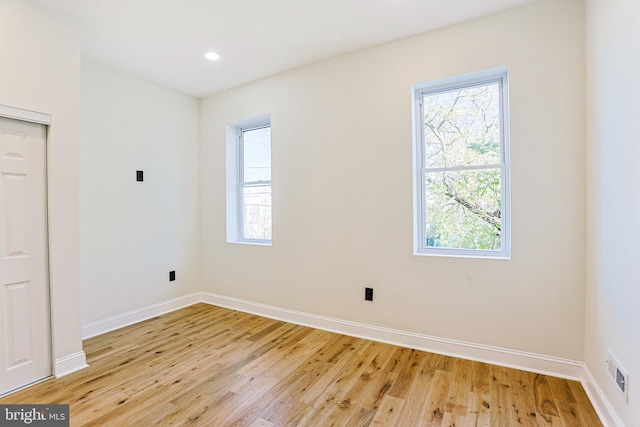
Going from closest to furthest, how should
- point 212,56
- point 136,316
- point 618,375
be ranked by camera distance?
1. point 618,375
2. point 212,56
3. point 136,316

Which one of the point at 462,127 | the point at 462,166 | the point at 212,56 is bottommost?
the point at 462,166

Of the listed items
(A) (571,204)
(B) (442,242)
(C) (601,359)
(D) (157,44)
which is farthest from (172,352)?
(A) (571,204)

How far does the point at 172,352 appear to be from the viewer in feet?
8.56

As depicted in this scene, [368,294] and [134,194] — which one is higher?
[134,194]

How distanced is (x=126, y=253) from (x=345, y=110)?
9.18 feet

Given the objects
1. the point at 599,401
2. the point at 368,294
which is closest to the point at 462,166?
the point at 368,294

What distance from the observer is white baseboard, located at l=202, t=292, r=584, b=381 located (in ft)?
7.06

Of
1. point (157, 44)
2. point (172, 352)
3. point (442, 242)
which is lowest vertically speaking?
point (172, 352)

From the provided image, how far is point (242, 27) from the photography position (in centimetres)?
252

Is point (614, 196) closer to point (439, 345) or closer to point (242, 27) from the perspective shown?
point (439, 345)

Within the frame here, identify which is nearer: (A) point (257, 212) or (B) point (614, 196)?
(B) point (614, 196)

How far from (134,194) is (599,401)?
4256 mm

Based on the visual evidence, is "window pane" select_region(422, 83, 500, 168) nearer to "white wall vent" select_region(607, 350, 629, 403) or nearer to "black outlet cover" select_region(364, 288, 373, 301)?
"black outlet cover" select_region(364, 288, 373, 301)

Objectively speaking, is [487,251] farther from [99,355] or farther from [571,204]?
[99,355]
